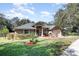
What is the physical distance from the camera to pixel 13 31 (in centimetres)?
196

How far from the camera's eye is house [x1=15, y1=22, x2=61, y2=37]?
194 centimetres

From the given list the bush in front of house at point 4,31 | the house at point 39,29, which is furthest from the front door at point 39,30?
the bush in front of house at point 4,31

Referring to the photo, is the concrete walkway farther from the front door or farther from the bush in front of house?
the bush in front of house

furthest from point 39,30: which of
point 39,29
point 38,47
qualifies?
point 38,47

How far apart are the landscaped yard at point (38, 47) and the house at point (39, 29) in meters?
0.05

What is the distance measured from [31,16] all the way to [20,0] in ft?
0.50

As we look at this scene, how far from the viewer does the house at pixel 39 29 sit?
1.94 m

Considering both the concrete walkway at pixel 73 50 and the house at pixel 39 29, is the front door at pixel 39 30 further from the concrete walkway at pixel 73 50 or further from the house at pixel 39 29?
the concrete walkway at pixel 73 50

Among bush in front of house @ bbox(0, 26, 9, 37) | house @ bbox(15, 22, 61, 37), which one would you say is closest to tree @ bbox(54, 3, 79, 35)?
house @ bbox(15, 22, 61, 37)

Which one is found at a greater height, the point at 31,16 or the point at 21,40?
the point at 31,16

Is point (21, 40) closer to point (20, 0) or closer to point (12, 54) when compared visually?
point (12, 54)

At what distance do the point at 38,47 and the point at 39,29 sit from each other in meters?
0.14

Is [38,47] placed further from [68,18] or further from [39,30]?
[68,18]

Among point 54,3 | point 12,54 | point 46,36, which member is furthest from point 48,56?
point 54,3
